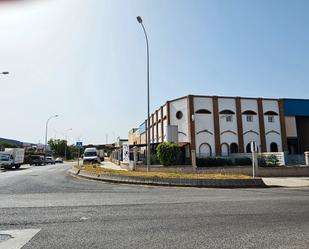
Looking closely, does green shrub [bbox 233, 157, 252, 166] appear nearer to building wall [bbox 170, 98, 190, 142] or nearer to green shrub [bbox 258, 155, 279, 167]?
green shrub [bbox 258, 155, 279, 167]

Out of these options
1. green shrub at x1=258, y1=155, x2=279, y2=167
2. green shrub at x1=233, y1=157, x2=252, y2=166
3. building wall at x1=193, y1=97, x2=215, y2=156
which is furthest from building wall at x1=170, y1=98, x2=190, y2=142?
green shrub at x1=258, y1=155, x2=279, y2=167

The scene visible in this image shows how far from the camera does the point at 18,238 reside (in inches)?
229

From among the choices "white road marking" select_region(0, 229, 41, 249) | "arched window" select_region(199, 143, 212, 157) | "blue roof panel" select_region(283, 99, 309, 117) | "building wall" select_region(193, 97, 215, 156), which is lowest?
"white road marking" select_region(0, 229, 41, 249)

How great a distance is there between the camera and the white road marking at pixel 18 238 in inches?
210

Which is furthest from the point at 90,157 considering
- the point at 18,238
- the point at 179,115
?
the point at 18,238

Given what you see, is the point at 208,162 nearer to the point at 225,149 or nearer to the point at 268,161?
the point at 268,161

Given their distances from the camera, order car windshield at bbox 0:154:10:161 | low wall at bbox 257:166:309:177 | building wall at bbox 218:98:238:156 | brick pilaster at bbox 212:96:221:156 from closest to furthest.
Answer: low wall at bbox 257:166:309:177 → car windshield at bbox 0:154:10:161 → brick pilaster at bbox 212:96:221:156 → building wall at bbox 218:98:238:156

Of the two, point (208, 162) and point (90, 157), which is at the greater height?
point (90, 157)

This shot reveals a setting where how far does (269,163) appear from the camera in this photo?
30625mm

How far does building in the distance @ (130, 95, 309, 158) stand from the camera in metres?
40.4

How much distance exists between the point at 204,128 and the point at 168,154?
11.6 meters

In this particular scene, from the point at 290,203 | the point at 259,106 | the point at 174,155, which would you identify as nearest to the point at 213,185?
the point at 290,203

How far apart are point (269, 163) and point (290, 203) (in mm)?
21405

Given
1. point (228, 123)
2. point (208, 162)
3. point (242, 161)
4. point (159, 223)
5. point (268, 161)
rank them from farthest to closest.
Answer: point (228, 123), point (242, 161), point (208, 162), point (268, 161), point (159, 223)
